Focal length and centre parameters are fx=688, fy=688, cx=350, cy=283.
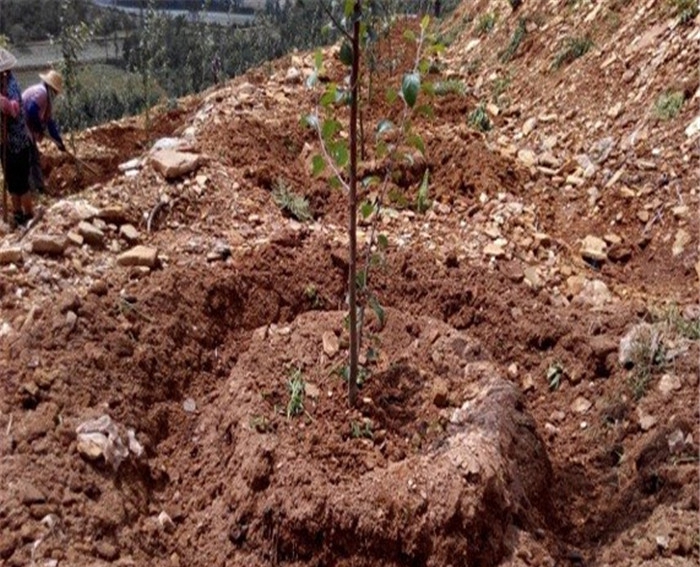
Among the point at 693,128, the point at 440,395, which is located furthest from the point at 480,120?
the point at 440,395

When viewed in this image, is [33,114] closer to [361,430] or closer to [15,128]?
[15,128]

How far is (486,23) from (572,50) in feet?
6.87

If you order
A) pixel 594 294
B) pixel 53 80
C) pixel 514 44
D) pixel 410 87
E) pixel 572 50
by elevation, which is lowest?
pixel 594 294

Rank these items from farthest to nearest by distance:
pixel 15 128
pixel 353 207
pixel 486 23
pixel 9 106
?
pixel 486 23 < pixel 15 128 < pixel 9 106 < pixel 353 207

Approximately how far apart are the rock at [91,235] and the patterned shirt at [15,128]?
1248 millimetres

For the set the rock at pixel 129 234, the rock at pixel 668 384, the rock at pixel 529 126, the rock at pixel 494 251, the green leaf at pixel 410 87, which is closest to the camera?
the green leaf at pixel 410 87

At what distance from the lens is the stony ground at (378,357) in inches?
102

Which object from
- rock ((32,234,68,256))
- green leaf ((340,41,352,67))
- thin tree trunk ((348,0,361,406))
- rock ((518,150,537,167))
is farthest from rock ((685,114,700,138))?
rock ((32,234,68,256))

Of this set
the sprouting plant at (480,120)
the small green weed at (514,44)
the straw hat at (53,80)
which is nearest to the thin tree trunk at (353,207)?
the straw hat at (53,80)

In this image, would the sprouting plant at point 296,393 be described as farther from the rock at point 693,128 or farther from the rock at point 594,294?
the rock at point 693,128

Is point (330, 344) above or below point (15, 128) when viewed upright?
below

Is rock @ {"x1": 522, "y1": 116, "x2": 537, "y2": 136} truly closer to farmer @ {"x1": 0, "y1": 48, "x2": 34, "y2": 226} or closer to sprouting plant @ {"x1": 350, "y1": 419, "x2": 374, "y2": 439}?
sprouting plant @ {"x1": 350, "y1": 419, "x2": 374, "y2": 439}

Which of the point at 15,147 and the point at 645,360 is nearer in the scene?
the point at 645,360

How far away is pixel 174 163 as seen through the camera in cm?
449
